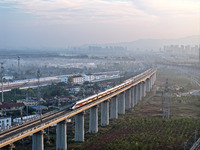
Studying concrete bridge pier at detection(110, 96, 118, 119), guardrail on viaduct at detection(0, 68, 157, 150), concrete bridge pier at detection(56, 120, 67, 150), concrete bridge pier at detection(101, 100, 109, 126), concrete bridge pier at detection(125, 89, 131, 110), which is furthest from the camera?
concrete bridge pier at detection(125, 89, 131, 110)

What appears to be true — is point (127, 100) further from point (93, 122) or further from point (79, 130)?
point (79, 130)

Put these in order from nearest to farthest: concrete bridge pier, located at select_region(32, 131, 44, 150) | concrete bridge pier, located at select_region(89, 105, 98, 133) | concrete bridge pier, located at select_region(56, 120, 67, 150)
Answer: concrete bridge pier, located at select_region(32, 131, 44, 150) → concrete bridge pier, located at select_region(56, 120, 67, 150) → concrete bridge pier, located at select_region(89, 105, 98, 133)

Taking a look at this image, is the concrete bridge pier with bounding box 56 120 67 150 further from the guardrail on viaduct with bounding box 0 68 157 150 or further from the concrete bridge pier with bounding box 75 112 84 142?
the concrete bridge pier with bounding box 75 112 84 142

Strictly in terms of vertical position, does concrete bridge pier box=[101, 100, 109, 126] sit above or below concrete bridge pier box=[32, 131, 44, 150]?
below

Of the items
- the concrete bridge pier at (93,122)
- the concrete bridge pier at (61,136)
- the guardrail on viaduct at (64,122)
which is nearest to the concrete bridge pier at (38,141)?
the guardrail on viaduct at (64,122)

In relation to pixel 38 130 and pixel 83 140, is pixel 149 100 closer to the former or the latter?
pixel 83 140

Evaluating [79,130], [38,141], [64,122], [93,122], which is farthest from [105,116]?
[38,141]

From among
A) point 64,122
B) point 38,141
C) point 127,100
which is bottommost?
point 127,100

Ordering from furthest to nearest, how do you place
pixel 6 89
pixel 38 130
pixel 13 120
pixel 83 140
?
pixel 6 89 < pixel 13 120 < pixel 83 140 < pixel 38 130

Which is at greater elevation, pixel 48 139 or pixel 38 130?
pixel 38 130

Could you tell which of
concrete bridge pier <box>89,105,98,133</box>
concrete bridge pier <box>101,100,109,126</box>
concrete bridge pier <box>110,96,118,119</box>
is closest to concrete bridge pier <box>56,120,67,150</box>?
concrete bridge pier <box>89,105,98,133</box>

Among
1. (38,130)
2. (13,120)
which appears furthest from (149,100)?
(38,130)
